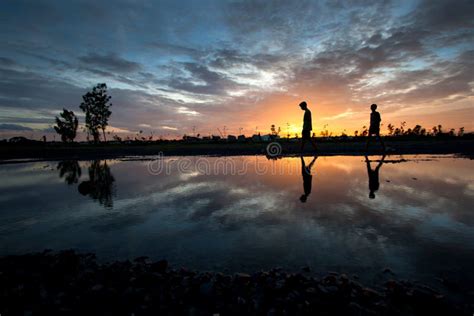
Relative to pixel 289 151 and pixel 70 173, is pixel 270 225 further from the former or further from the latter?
pixel 289 151

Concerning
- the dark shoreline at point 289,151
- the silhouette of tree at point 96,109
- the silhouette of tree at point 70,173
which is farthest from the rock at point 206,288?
the silhouette of tree at point 96,109

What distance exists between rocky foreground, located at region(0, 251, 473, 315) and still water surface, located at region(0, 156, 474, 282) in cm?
29

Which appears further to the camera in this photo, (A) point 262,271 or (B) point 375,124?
(B) point 375,124

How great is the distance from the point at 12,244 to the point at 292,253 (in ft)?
14.7

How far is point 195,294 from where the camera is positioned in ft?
8.45

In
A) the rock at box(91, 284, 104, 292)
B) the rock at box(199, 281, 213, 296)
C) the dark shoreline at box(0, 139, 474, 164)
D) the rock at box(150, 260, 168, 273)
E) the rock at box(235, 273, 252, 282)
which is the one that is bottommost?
the rock at box(91, 284, 104, 292)

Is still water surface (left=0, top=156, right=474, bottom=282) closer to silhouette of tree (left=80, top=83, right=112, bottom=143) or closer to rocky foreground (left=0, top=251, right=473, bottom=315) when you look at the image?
rocky foreground (left=0, top=251, right=473, bottom=315)

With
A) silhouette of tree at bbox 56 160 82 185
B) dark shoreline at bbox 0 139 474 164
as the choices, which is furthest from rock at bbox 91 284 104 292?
dark shoreline at bbox 0 139 474 164

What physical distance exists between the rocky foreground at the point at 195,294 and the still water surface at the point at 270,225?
0.96ft

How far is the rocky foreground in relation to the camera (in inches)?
89.7

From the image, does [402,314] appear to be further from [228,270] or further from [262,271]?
[228,270]

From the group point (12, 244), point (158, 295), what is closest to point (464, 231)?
point (158, 295)

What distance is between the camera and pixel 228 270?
2971mm

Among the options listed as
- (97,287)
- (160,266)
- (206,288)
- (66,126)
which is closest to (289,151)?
(160,266)
